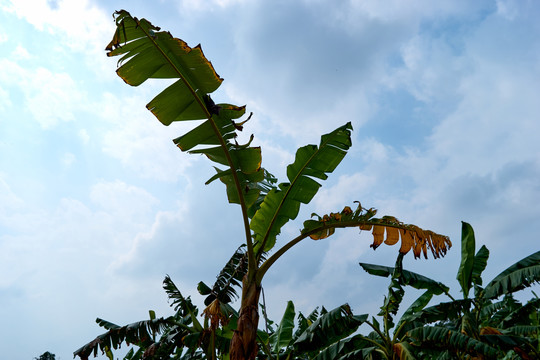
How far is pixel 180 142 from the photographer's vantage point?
6.41 m

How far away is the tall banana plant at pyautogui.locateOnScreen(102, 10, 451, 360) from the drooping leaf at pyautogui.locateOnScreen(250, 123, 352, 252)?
1cm

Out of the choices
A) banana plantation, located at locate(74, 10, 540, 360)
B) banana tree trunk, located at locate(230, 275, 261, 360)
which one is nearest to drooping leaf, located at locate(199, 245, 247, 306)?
banana plantation, located at locate(74, 10, 540, 360)

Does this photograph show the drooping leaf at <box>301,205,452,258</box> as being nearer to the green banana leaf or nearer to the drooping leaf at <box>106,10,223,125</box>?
the green banana leaf

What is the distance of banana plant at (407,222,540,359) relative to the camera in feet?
23.1

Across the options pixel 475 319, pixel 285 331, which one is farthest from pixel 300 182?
pixel 475 319

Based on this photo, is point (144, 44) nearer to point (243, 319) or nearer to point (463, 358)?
→ point (243, 319)

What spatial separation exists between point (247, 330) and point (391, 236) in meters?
2.47

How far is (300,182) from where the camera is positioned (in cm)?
673

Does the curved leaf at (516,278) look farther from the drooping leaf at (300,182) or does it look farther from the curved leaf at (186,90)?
the curved leaf at (186,90)

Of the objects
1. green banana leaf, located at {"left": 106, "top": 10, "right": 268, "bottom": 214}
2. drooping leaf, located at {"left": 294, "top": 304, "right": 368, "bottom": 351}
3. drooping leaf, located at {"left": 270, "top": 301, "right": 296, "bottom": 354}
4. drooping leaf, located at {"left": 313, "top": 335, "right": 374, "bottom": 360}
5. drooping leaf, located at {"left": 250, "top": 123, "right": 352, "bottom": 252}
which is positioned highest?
green banana leaf, located at {"left": 106, "top": 10, "right": 268, "bottom": 214}

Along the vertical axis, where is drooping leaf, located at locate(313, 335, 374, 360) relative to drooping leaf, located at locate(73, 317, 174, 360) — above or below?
below

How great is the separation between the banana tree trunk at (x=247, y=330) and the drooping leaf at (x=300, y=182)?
0.95 meters

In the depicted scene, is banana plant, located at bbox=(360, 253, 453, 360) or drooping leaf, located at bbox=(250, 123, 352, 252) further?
banana plant, located at bbox=(360, 253, 453, 360)

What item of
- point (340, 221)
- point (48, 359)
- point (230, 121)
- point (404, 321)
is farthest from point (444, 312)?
point (48, 359)
